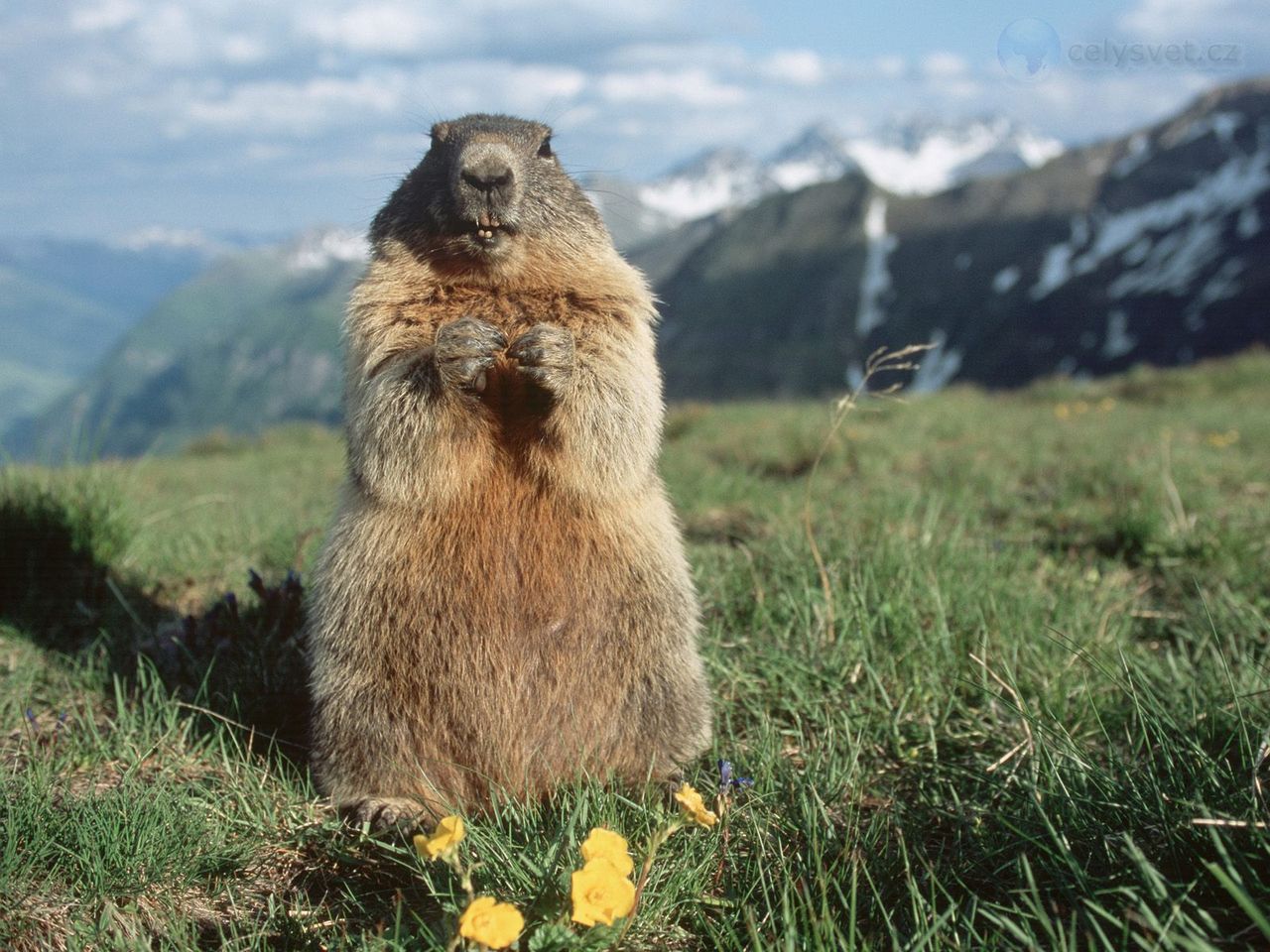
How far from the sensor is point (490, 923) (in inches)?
71.6

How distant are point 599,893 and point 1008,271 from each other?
116 meters

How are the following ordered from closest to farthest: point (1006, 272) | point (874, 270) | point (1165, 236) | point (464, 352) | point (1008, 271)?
point (464, 352), point (1165, 236), point (1008, 271), point (1006, 272), point (874, 270)

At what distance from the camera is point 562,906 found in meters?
2.09

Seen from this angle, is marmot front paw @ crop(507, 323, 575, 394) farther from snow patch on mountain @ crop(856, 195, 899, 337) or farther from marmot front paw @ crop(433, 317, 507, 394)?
snow patch on mountain @ crop(856, 195, 899, 337)

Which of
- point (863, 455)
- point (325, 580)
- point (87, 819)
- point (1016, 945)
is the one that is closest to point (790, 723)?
point (1016, 945)

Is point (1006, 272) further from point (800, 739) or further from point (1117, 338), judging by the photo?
point (800, 739)

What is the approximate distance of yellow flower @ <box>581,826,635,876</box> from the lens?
196cm

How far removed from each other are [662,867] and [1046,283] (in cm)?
10852

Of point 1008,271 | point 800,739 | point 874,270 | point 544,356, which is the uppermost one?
point 544,356

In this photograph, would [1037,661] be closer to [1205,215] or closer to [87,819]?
[87,819]

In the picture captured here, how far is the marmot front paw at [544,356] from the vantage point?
286 cm

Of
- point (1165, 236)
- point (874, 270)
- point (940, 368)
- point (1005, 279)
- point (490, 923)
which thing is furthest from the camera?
point (874, 270)

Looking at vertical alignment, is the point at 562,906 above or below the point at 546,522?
below

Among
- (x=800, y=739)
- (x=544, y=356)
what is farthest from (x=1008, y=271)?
(x=544, y=356)
